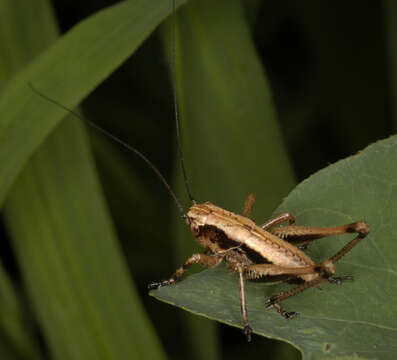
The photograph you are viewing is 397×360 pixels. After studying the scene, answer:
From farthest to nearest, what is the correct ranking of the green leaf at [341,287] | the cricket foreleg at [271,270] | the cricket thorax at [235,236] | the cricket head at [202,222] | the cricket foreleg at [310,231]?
1. the cricket head at [202,222]
2. the cricket thorax at [235,236]
3. the cricket foreleg at [271,270]
4. the cricket foreleg at [310,231]
5. the green leaf at [341,287]

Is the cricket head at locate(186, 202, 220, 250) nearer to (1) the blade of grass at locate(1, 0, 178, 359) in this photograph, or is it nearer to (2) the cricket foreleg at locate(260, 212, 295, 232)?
(2) the cricket foreleg at locate(260, 212, 295, 232)

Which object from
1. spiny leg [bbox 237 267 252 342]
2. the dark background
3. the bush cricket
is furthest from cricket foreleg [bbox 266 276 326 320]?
the dark background

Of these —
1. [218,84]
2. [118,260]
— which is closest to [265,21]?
[218,84]

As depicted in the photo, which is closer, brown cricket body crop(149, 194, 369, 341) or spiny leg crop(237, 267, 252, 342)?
spiny leg crop(237, 267, 252, 342)

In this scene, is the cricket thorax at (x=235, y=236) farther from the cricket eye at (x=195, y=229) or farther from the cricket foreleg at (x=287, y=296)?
the cricket foreleg at (x=287, y=296)

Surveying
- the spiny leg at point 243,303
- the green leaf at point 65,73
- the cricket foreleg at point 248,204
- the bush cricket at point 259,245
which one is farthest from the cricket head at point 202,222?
the green leaf at point 65,73

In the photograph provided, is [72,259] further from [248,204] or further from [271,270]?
[271,270]

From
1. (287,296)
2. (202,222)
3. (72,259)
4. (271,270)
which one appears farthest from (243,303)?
(72,259)
